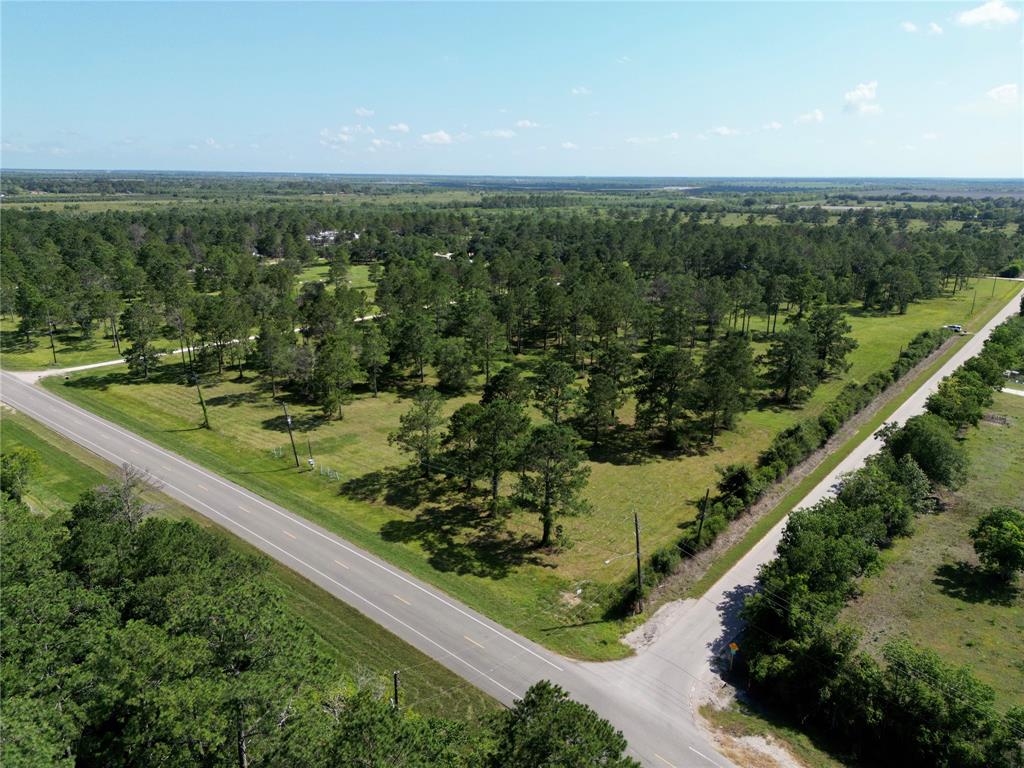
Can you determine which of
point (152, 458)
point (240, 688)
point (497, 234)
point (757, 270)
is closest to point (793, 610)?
point (240, 688)

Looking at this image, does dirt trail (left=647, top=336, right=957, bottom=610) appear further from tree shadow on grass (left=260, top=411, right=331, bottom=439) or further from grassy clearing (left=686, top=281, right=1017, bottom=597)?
tree shadow on grass (left=260, top=411, right=331, bottom=439)

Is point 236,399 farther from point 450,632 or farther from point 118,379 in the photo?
point 450,632

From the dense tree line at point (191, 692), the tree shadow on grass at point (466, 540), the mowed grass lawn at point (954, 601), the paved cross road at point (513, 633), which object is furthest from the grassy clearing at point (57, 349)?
the mowed grass lawn at point (954, 601)

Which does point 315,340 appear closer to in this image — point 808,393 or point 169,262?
point 169,262

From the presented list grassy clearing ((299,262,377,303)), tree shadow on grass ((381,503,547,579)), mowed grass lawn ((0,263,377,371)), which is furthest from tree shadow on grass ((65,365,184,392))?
tree shadow on grass ((381,503,547,579))

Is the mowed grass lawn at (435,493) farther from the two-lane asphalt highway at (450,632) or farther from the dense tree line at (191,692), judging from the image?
the dense tree line at (191,692)
